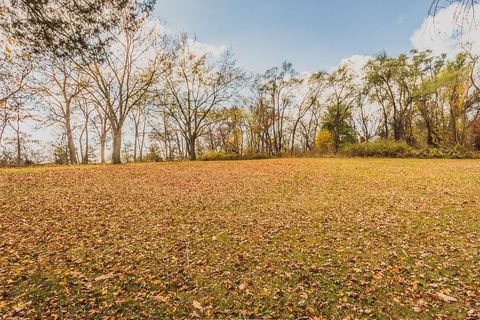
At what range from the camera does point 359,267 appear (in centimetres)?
457

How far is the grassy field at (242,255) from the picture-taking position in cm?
362

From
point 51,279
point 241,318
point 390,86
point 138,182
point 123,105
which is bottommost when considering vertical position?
point 241,318

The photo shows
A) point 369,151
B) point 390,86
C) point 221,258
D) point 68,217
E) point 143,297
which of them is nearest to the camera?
point 143,297

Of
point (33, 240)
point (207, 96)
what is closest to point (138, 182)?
point (33, 240)

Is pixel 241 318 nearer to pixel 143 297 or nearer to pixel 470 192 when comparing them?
pixel 143 297

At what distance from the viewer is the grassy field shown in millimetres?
3621

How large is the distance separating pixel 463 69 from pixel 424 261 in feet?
108

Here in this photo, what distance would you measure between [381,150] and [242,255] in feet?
84.9

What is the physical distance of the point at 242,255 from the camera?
5.20 m

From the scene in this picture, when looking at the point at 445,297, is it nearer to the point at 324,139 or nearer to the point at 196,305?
the point at 196,305

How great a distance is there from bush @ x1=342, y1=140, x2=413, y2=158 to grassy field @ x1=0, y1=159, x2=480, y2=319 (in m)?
17.2

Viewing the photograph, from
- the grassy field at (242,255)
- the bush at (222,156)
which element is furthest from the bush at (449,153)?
the grassy field at (242,255)

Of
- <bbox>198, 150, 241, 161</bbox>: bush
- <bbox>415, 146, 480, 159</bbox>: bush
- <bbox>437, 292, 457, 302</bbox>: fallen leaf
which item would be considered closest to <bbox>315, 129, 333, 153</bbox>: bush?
<bbox>415, 146, 480, 159</bbox>: bush

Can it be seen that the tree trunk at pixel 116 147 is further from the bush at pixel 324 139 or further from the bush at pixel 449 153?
the bush at pixel 324 139
